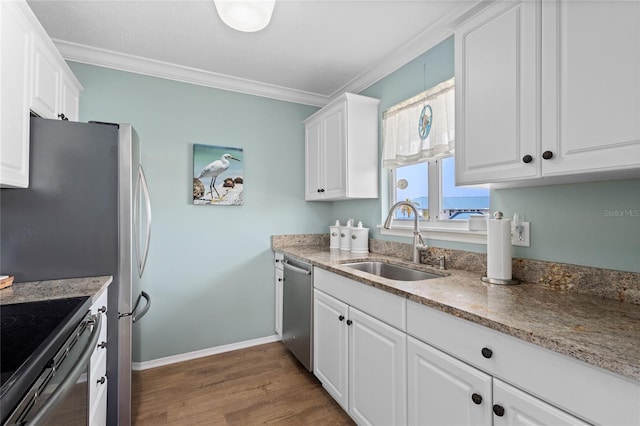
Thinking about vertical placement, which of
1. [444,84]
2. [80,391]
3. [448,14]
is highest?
[448,14]

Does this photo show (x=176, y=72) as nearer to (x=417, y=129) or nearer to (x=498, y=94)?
(x=417, y=129)

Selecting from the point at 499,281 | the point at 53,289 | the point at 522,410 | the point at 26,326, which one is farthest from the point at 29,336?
the point at 499,281

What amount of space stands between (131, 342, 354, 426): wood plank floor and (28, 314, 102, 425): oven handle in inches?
39.2

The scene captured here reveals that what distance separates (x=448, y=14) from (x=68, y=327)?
2416 mm

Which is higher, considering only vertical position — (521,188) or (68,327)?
(521,188)

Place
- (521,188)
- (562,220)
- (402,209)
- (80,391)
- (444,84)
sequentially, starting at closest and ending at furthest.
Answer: (80,391)
(562,220)
(521,188)
(444,84)
(402,209)

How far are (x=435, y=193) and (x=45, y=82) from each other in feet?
8.13

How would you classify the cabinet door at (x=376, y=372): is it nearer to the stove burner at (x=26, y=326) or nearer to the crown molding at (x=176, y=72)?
the stove burner at (x=26, y=326)

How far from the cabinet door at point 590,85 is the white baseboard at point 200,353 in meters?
2.62

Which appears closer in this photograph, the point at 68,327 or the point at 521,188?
the point at 68,327

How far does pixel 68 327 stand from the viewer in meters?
0.98

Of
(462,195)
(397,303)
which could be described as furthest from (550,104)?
(397,303)

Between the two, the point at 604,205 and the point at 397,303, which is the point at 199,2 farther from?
the point at 604,205

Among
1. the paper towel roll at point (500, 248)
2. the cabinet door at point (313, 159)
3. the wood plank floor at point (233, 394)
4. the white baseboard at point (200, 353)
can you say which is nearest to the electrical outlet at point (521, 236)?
the paper towel roll at point (500, 248)
